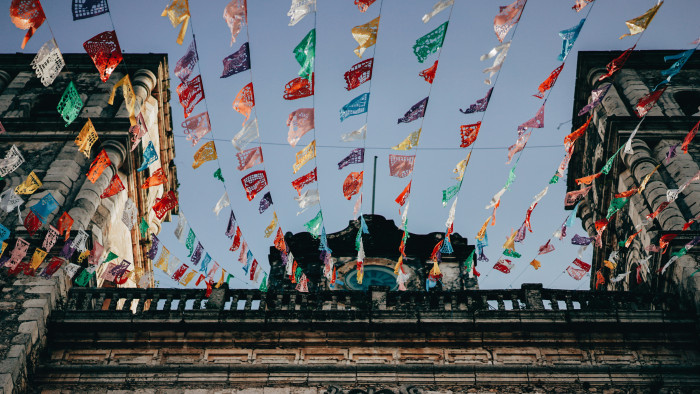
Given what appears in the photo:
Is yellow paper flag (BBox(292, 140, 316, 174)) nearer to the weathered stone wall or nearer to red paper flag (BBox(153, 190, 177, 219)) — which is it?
red paper flag (BBox(153, 190, 177, 219))

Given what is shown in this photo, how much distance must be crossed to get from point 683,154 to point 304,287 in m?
9.22

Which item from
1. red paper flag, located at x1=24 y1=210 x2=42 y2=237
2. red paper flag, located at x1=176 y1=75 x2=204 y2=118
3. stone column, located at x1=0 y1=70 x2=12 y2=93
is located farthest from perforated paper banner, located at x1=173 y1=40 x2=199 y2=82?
stone column, located at x1=0 y1=70 x2=12 y2=93

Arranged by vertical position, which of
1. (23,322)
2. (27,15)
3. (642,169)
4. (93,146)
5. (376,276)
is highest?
(93,146)

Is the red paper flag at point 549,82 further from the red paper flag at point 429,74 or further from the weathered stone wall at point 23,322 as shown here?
the weathered stone wall at point 23,322

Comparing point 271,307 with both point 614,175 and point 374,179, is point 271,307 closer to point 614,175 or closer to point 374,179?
point 374,179

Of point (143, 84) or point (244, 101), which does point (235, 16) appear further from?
point (143, 84)

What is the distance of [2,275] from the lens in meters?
10.8

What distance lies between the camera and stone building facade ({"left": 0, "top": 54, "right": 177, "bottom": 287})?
13.3 m

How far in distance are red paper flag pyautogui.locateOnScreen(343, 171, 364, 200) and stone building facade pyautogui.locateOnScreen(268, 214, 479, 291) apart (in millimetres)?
2476

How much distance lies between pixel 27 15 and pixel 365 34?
5.17 m

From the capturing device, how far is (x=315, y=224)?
12789mm

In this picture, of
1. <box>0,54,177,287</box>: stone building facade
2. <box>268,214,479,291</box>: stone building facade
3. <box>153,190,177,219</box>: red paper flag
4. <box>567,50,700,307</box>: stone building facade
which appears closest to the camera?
<box>567,50,700,307</box>: stone building facade

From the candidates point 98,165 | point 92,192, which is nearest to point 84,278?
point 98,165

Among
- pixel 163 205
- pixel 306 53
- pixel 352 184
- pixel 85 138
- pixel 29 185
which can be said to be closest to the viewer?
pixel 306 53
